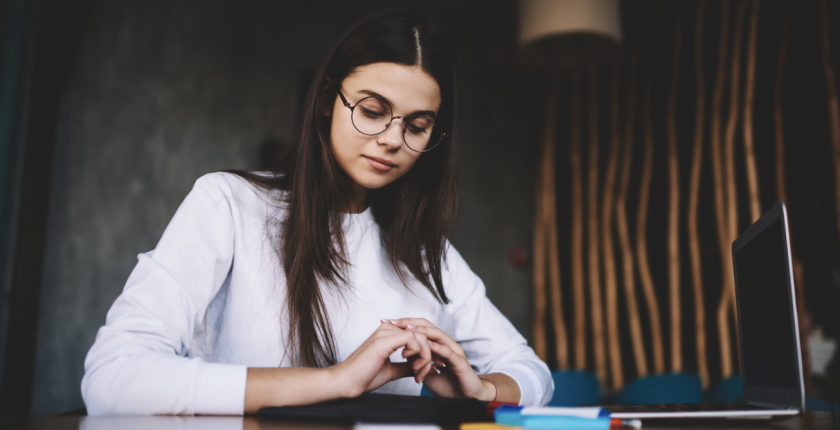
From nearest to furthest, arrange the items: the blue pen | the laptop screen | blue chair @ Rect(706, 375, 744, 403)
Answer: the blue pen, the laptop screen, blue chair @ Rect(706, 375, 744, 403)

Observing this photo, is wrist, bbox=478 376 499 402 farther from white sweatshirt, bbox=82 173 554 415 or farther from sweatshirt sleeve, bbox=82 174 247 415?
sweatshirt sleeve, bbox=82 174 247 415

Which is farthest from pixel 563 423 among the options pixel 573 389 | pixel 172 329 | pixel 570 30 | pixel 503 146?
pixel 503 146

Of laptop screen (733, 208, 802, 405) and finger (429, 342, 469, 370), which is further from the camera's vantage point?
finger (429, 342, 469, 370)

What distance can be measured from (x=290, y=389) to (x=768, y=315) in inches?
27.3

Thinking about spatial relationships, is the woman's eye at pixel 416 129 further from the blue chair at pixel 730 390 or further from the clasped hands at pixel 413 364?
the blue chair at pixel 730 390

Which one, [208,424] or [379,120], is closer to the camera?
[208,424]

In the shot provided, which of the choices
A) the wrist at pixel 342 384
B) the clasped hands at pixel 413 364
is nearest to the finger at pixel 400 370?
the clasped hands at pixel 413 364

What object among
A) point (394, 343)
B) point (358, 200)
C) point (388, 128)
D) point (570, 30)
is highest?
point (570, 30)

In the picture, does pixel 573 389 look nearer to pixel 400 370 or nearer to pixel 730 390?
pixel 730 390

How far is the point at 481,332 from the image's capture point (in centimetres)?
133

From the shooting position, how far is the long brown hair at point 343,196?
3.73 feet

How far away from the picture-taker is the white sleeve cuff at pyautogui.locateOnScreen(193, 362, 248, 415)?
81 centimetres

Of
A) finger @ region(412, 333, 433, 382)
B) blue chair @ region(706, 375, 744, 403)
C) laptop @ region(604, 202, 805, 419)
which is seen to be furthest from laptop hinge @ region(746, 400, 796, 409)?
blue chair @ region(706, 375, 744, 403)

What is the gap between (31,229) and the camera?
81.6 inches
